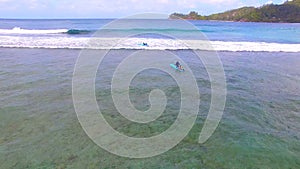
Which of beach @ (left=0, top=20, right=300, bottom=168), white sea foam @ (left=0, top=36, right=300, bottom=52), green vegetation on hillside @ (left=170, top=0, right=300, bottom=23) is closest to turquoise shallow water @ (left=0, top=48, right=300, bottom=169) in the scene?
beach @ (left=0, top=20, right=300, bottom=168)

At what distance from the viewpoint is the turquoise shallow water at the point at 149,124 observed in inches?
242

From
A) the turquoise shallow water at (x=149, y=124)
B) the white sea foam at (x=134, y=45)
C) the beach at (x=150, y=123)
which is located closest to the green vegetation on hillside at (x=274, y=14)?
the white sea foam at (x=134, y=45)

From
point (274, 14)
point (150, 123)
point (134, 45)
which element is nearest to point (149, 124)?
point (150, 123)

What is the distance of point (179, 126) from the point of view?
8.12m

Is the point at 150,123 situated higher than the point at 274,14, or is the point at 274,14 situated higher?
the point at 274,14

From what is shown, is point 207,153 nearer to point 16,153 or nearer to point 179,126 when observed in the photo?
point 179,126

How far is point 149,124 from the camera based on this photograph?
8.31m

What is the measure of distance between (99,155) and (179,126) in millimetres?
3096

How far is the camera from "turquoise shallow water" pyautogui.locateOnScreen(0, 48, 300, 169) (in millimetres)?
6156

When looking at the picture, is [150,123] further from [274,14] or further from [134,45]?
[274,14]

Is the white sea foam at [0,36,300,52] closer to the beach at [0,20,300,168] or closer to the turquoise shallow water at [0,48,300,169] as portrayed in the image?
the beach at [0,20,300,168]

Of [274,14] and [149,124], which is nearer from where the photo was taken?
[149,124]

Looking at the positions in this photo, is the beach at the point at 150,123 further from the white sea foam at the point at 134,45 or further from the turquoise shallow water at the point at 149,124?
the white sea foam at the point at 134,45

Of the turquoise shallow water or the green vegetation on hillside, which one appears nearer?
the turquoise shallow water
